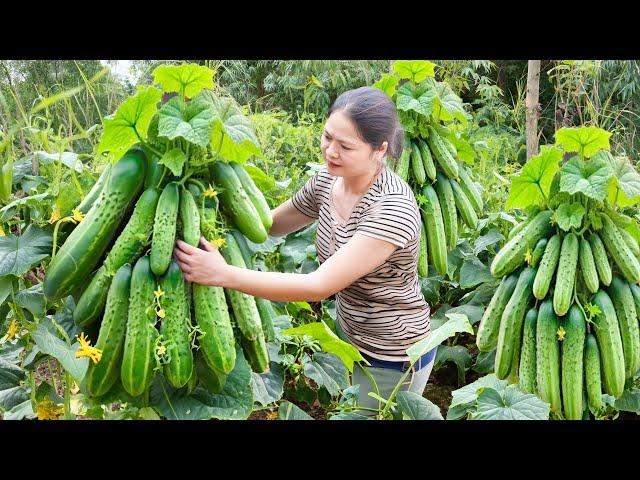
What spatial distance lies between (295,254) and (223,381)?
1478 mm

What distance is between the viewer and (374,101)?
2357 mm

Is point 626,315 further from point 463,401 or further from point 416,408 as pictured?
point 416,408

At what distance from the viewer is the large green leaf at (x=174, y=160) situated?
1566mm

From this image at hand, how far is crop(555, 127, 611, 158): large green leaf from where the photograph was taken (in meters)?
2.10

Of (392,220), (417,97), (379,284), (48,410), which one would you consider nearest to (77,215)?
(48,410)

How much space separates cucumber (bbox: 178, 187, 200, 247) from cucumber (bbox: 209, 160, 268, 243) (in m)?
0.09

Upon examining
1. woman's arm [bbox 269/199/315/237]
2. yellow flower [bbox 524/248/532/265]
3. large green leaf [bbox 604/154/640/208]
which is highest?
large green leaf [bbox 604/154/640/208]

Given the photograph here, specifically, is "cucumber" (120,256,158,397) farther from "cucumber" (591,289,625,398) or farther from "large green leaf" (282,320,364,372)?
"cucumber" (591,289,625,398)

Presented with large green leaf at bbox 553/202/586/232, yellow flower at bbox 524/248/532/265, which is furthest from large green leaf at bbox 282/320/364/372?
large green leaf at bbox 553/202/586/232

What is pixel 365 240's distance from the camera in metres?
2.23

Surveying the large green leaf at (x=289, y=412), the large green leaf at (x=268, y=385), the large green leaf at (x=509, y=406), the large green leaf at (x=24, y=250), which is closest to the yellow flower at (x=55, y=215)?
the large green leaf at (x=24, y=250)

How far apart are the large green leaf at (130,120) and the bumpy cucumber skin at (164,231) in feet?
0.56

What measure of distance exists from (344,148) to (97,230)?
0.98 m
